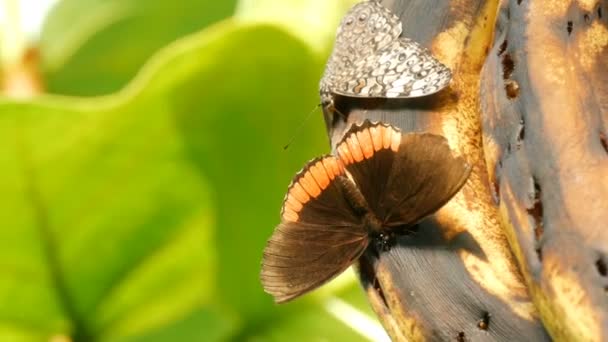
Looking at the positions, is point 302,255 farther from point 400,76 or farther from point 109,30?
point 109,30

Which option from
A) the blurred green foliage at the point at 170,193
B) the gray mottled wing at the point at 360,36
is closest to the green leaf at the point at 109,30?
the blurred green foliage at the point at 170,193

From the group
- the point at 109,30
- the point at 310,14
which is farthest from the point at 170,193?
the point at 109,30

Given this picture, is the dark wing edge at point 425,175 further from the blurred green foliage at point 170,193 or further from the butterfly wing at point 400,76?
the blurred green foliage at point 170,193

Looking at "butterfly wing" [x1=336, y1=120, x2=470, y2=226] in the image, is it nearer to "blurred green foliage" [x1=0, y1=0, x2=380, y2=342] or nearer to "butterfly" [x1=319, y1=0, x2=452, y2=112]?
"butterfly" [x1=319, y1=0, x2=452, y2=112]

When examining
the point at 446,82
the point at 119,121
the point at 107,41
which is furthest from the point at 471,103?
the point at 107,41

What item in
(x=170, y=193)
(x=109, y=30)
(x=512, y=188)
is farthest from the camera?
(x=109, y=30)

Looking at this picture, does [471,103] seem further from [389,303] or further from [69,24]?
[69,24]

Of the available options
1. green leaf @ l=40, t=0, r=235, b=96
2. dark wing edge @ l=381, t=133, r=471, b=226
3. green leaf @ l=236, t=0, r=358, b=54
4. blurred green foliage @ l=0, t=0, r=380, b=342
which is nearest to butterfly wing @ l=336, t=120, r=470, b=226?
dark wing edge @ l=381, t=133, r=471, b=226
